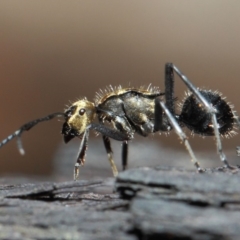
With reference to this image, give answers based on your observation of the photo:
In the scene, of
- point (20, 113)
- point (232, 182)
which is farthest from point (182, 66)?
point (232, 182)

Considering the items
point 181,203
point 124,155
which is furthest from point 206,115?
point 181,203

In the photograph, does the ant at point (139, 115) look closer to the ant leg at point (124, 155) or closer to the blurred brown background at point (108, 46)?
the ant leg at point (124, 155)

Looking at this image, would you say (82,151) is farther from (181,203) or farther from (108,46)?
(108,46)

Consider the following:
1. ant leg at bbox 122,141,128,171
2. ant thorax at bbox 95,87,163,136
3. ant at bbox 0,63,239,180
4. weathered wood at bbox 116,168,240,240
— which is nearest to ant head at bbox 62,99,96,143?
ant at bbox 0,63,239,180

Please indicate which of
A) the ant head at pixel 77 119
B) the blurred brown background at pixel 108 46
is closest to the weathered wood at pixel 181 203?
the ant head at pixel 77 119

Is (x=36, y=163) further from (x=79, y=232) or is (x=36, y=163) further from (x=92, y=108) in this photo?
(x=79, y=232)
